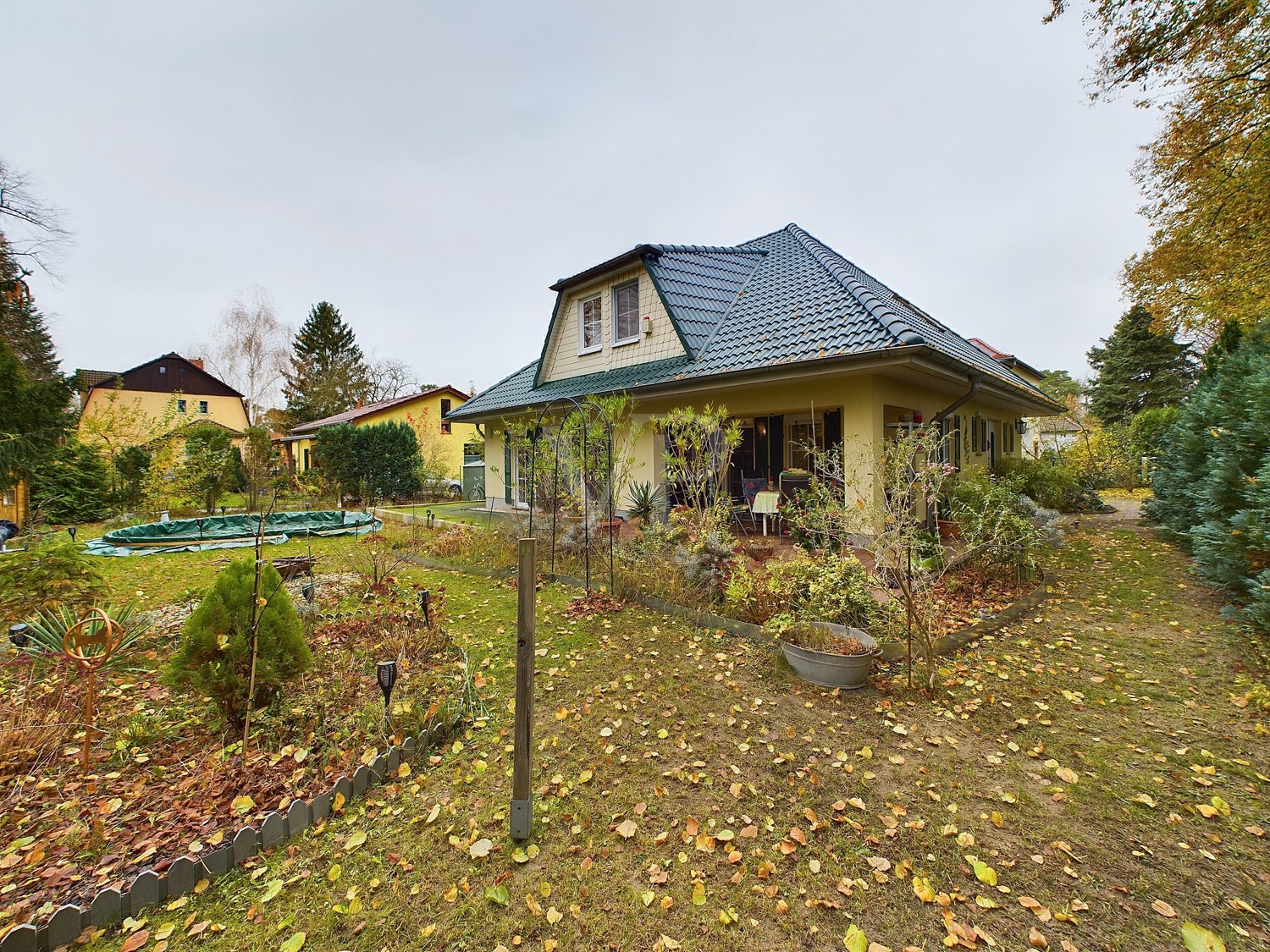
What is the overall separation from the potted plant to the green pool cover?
27.6ft

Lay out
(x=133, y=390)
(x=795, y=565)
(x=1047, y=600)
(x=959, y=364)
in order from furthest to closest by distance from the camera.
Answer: (x=133, y=390), (x=959, y=364), (x=1047, y=600), (x=795, y=565)

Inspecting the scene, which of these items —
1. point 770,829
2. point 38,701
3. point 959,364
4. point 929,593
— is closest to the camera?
point 770,829

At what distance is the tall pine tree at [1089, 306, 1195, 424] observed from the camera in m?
28.9

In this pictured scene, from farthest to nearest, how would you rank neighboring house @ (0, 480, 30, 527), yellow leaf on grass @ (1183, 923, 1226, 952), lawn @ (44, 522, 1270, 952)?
neighboring house @ (0, 480, 30, 527) < lawn @ (44, 522, 1270, 952) < yellow leaf on grass @ (1183, 923, 1226, 952)

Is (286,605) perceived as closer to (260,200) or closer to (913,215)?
(913,215)

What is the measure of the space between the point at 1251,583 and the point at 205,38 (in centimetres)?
1427

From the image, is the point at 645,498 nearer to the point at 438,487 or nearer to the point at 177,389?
the point at 438,487

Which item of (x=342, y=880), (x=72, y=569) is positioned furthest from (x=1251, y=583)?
(x=72, y=569)

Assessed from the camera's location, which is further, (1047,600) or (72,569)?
(1047,600)

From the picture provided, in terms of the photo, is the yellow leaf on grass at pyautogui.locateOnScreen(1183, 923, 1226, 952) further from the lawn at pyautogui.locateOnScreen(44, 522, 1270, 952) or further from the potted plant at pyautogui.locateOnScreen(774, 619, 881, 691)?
the potted plant at pyautogui.locateOnScreen(774, 619, 881, 691)

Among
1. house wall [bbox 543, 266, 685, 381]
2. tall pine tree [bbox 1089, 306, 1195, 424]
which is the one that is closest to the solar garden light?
house wall [bbox 543, 266, 685, 381]

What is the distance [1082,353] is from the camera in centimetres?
3669

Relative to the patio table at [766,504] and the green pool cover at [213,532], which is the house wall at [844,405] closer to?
the patio table at [766,504]

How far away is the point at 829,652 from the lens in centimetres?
394
